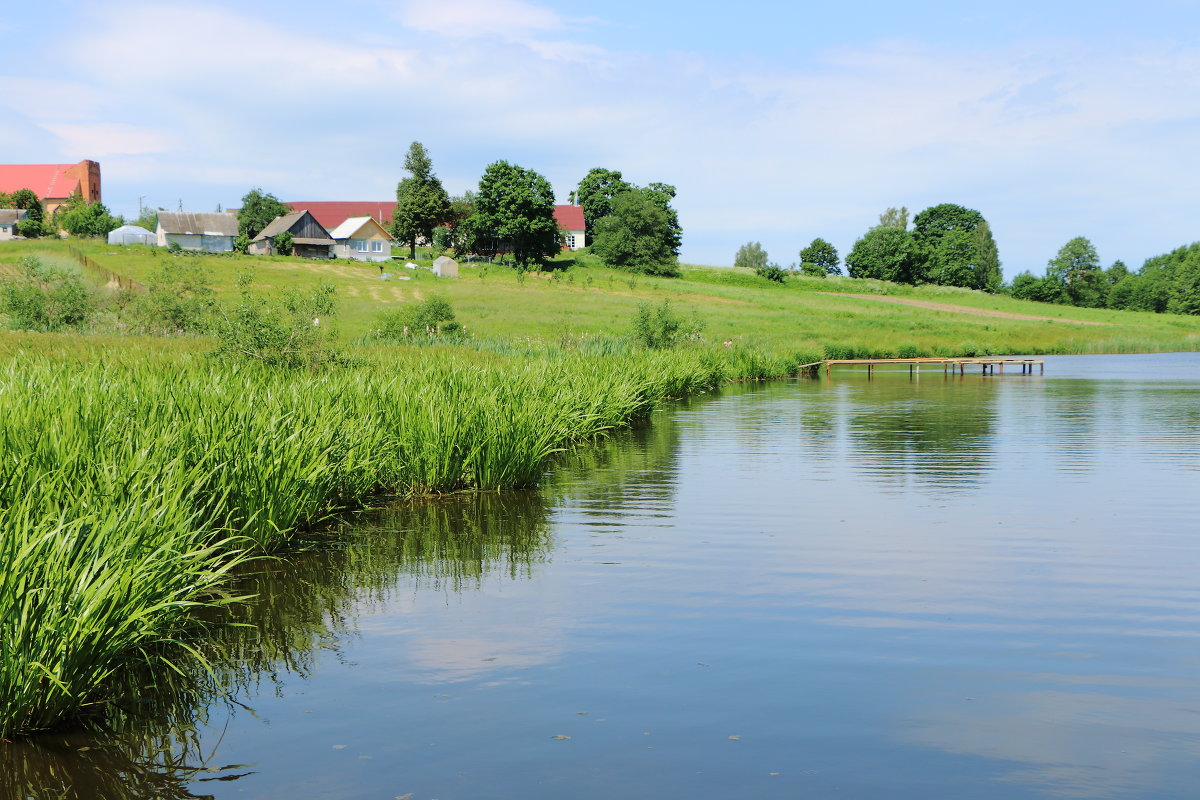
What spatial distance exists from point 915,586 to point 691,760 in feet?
15.0

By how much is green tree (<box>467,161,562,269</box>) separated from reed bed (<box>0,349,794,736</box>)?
9849 cm

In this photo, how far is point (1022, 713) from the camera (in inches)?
237

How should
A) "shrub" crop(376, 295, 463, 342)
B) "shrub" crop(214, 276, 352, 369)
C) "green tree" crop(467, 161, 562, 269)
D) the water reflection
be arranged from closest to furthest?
the water reflection, "shrub" crop(214, 276, 352, 369), "shrub" crop(376, 295, 463, 342), "green tree" crop(467, 161, 562, 269)

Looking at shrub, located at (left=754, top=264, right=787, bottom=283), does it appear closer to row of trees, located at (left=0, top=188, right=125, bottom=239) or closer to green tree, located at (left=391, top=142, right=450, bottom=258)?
green tree, located at (left=391, top=142, right=450, bottom=258)

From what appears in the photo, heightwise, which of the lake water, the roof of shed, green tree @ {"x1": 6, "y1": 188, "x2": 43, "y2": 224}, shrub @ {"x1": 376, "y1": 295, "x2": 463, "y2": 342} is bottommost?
the lake water

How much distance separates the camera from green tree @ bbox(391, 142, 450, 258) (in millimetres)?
119750

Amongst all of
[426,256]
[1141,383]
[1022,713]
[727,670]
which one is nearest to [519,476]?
[727,670]

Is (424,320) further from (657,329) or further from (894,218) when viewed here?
(894,218)

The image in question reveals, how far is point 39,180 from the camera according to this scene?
167875 mm

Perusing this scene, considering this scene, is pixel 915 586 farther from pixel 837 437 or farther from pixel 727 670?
pixel 837 437

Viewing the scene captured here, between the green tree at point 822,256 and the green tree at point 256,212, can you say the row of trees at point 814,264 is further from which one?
the green tree at point 256,212

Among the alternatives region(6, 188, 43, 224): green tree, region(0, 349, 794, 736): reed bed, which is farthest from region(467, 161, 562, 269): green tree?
region(0, 349, 794, 736): reed bed

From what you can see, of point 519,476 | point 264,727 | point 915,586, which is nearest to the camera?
point 264,727

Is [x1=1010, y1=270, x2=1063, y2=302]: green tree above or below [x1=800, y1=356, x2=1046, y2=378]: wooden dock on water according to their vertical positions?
above
